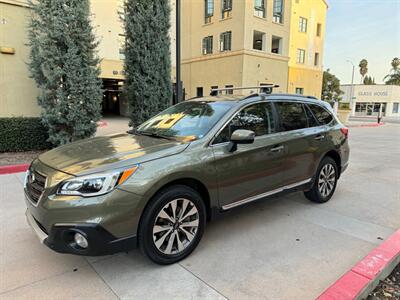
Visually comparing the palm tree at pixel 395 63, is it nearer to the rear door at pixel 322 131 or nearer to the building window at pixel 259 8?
the building window at pixel 259 8

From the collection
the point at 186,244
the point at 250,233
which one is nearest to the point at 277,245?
the point at 250,233

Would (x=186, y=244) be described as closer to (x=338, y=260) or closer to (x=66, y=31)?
(x=338, y=260)

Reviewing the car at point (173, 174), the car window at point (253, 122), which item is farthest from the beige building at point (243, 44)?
the car window at point (253, 122)

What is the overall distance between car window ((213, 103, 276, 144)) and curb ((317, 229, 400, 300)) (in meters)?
1.78

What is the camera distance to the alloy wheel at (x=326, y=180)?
4.59 m

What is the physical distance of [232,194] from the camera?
3348mm

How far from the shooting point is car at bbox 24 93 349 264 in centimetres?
249

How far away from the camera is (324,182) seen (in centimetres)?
468

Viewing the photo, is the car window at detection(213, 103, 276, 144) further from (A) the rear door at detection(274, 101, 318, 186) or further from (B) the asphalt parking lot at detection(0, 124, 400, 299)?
(B) the asphalt parking lot at detection(0, 124, 400, 299)

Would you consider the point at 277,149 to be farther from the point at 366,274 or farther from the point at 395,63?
the point at 395,63

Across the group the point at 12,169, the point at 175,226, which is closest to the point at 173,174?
the point at 175,226

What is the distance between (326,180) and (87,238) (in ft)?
12.4

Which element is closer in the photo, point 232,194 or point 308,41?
point 232,194

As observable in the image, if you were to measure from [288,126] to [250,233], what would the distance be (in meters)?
1.57
